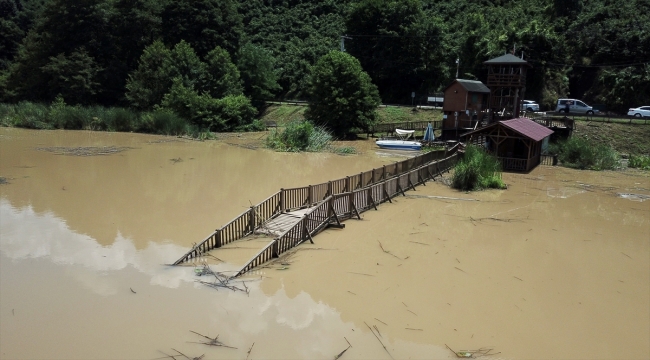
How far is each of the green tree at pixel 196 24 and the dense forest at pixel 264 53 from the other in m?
0.11

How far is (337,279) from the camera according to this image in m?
11.6

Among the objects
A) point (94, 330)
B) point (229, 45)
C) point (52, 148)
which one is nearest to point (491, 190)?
point (94, 330)

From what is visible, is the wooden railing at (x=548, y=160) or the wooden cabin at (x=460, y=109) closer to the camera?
the wooden railing at (x=548, y=160)

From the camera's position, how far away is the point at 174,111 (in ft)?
145

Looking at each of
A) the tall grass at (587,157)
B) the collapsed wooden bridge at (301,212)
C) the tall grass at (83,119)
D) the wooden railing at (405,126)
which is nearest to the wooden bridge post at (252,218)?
the collapsed wooden bridge at (301,212)

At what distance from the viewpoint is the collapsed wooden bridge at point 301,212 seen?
12.7 metres

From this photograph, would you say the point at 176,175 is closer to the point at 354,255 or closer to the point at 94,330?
the point at 354,255

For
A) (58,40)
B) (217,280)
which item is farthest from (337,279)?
(58,40)

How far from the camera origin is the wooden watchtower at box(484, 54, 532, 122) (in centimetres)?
3275

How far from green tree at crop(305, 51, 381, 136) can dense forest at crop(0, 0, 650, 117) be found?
352 inches

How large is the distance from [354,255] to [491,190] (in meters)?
11.4

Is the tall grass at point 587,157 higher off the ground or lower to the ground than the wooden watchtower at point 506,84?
lower

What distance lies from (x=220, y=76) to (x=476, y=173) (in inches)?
1352

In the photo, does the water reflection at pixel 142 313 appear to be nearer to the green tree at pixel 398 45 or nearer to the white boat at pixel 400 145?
the white boat at pixel 400 145
